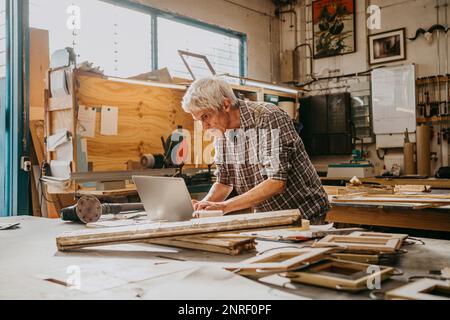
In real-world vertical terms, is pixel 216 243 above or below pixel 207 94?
below

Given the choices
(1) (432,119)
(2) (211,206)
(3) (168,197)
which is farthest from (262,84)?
(3) (168,197)

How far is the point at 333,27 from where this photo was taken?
22.5 ft

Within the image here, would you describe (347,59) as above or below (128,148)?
above

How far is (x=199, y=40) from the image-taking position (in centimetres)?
626

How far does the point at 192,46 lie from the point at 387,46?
271 cm

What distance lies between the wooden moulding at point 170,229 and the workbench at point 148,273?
37 millimetres

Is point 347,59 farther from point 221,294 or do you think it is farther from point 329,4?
point 221,294

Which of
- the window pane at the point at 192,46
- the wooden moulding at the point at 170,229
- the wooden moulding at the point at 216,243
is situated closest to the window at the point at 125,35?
the window pane at the point at 192,46

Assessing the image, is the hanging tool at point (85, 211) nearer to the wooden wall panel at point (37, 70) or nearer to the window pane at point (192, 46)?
the wooden wall panel at point (37, 70)

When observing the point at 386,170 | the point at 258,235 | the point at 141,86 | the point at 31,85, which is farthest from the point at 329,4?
the point at 258,235

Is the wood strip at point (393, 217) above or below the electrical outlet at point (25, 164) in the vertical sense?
below

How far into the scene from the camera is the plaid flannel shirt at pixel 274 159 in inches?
88.2

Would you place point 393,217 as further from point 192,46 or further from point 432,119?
point 192,46
